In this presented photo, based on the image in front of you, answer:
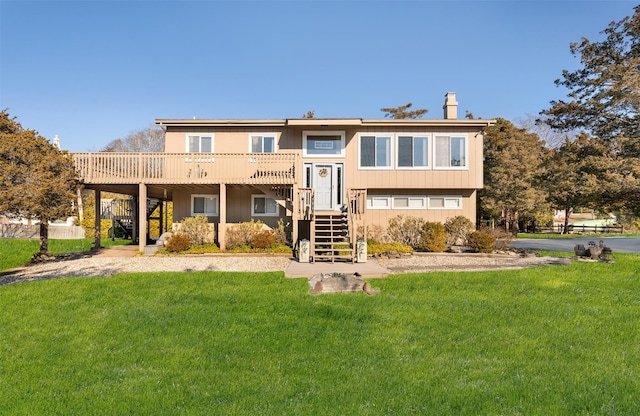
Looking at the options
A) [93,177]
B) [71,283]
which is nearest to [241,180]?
[93,177]

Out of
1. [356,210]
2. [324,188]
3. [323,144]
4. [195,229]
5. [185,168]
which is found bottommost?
[195,229]

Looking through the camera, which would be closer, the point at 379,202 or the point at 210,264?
the point at 210,264

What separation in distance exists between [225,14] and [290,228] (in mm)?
9770

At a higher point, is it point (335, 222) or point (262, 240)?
point (335, 222)

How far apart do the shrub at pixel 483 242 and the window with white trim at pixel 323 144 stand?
6598mm

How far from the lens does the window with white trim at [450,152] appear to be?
621 inches

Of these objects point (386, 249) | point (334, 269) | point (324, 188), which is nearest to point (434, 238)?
point (386, 249)

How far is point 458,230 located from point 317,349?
39.6 feet

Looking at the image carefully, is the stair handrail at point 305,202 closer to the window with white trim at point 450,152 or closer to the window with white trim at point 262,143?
the window with white trim at point 262,143

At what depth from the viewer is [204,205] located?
53.4 feet

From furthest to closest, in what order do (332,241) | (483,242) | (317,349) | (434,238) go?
(434,238) < (483,242) < (332,241) < (317,349)

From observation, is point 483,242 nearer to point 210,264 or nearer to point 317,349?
point 210,264

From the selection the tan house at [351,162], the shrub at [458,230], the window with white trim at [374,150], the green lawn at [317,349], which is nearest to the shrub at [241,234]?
the tan house at [351,162]

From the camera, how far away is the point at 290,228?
15.0 meters
